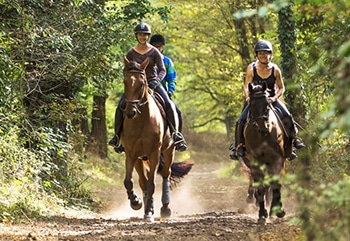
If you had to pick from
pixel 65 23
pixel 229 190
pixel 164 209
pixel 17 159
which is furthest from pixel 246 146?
pixel 229 190

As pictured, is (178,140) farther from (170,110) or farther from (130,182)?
(130,182)

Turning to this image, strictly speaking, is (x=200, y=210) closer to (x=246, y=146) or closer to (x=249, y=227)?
(x=246, y=146)

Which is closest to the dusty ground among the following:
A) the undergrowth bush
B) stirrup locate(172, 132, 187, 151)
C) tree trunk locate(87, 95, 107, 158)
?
the undergrowth bush

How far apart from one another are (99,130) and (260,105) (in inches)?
665

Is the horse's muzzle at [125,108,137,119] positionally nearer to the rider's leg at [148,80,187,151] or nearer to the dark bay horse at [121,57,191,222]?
the dark bay horse at [121,57,191,222]

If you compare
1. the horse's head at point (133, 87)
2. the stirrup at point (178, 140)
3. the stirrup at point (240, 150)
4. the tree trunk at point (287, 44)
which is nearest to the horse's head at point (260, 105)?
the stirrup at point (240, 150)

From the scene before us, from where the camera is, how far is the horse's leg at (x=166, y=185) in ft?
46.9

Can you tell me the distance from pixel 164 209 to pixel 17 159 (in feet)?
10.1

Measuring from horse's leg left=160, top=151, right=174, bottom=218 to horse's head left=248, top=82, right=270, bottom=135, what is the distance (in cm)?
361

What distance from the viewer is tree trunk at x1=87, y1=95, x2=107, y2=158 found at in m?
27.1

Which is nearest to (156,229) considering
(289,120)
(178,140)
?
(289,120)

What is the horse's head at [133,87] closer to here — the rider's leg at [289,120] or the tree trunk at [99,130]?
the rider's leg at [289,120]

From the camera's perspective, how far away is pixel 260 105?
11.2m

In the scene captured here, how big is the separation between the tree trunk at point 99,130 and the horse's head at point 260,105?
16084 mm
